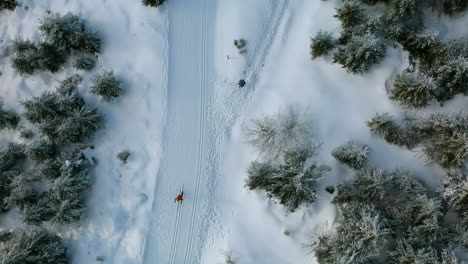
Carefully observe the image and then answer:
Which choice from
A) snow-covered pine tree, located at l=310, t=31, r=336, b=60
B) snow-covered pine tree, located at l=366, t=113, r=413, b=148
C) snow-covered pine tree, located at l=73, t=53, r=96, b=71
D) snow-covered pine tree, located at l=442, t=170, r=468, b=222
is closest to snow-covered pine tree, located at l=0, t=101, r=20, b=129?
snow-covered pine tree, located at l=73, t=53, r=96, b=71

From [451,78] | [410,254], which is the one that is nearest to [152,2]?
[451,78]

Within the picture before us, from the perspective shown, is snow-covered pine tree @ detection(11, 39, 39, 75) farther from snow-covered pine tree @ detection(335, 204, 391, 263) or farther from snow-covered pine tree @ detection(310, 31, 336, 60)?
snow-covered pine tree @ detection(335, 204, 391, 263)

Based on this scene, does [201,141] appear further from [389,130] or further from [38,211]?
[389,130]

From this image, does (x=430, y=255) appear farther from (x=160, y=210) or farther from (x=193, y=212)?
(x=160, y=210)

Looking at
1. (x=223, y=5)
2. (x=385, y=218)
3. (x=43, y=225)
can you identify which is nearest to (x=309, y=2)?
(x=223, y=5)

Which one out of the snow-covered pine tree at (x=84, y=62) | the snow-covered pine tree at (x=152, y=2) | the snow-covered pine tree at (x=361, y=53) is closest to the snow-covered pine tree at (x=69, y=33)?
the snow-covered pine tree at (x=84, y=62)

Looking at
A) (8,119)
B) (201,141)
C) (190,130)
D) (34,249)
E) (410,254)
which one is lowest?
(410,254)
